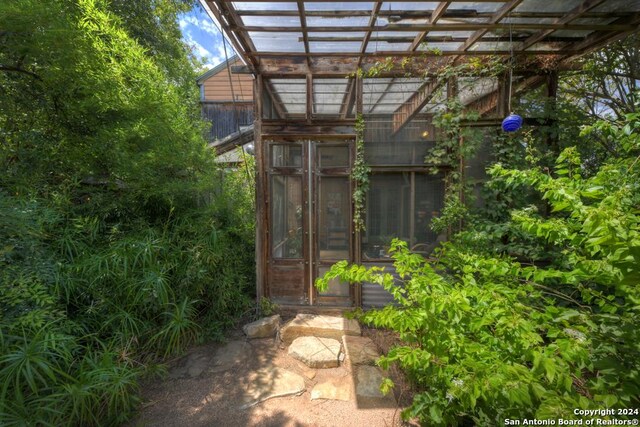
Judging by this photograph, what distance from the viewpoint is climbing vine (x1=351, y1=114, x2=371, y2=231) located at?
124 inches

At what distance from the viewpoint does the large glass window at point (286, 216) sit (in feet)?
11.3

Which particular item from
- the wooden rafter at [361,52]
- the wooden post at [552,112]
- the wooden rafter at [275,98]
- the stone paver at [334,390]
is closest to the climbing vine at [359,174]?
the wooden rafter at [361,52]

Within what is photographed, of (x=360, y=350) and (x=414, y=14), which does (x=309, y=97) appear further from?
(x=360, y=350)

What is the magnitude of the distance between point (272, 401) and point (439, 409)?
1.38 meters

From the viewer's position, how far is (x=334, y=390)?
7.60 feet

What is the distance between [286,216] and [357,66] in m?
2.13

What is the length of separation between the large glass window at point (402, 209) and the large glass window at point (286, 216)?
92cm

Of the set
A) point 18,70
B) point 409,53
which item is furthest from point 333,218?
point 18,70

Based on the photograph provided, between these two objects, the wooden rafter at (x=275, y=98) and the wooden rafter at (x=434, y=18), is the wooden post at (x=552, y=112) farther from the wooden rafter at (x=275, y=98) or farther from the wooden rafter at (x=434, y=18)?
the wooden rafter at (x=275, y=98)

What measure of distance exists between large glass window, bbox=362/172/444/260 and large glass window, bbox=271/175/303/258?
92 cm

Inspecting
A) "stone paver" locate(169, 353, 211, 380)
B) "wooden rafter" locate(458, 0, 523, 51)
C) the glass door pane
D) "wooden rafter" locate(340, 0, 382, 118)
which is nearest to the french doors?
the glass door pane

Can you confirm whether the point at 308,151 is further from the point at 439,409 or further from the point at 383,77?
the point at 439,409

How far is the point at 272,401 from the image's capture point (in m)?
2.22

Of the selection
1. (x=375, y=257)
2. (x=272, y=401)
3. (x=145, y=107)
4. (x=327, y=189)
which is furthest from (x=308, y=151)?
(x=272, y=401)
